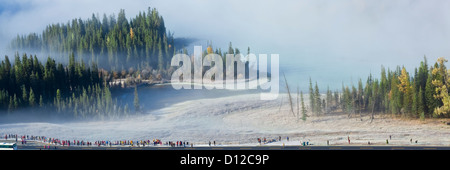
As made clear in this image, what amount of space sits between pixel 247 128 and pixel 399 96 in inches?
1011

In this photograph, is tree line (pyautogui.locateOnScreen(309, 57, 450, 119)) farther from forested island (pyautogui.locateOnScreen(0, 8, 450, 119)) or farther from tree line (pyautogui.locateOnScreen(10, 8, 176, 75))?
tree line (pyautogui.locateOnScreen(10, 8, 176, 75))

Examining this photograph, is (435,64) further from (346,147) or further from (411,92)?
(346,147)

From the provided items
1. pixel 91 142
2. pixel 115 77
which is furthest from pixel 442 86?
pixel 115 77

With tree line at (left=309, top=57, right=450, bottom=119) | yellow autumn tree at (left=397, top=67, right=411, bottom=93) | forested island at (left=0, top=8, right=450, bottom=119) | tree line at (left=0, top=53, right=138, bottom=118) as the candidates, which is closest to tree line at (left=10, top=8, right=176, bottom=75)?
forested island at (left=0, top=8, right=450, bottom=119)

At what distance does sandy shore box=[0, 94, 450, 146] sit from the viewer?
73.1m

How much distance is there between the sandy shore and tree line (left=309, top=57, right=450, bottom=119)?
6.29 ft

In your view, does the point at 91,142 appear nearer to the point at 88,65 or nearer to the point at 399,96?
the point at 399,96

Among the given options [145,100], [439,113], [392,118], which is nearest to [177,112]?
[145,100]

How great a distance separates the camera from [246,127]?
86688 millimetres

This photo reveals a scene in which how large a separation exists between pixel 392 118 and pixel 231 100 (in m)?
34.2

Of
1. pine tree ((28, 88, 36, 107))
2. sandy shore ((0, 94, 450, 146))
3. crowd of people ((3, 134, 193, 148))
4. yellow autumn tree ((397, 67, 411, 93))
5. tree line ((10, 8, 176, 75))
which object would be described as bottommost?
crowd of people ((3, 134, 193, 148))

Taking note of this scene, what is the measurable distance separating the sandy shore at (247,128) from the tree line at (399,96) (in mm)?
1917

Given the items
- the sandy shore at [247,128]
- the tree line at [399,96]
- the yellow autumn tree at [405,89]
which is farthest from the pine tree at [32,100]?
the yellow autumn tree at [405,89]
